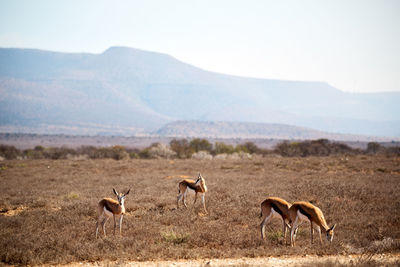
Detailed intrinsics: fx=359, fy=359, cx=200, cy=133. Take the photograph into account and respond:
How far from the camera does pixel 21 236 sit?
397 inches

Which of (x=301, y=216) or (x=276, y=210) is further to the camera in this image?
(x=276, y=210)

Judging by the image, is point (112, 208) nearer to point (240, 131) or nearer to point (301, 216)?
point (301, 216)

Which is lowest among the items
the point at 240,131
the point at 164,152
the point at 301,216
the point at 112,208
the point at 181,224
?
the point at 164,152

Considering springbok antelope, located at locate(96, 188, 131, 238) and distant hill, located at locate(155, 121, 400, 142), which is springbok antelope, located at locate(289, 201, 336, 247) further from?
distant hill, located at locate(155, 121, 400, 142)

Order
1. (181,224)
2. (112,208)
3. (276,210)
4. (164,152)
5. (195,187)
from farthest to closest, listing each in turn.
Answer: (164,152) → (195,187) → (181,224) → (112,208) → (276,210)

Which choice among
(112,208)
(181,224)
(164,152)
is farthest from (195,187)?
(164,152)

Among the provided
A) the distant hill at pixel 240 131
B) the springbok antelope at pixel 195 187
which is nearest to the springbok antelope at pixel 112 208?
the springbok antelope at pixel 195 187

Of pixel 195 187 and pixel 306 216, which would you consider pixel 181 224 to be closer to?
pixel 195 187

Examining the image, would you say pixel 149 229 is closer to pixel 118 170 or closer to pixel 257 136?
pixel 118 170

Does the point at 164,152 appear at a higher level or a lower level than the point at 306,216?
lower

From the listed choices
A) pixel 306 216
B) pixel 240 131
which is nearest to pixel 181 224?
pixel 306 216

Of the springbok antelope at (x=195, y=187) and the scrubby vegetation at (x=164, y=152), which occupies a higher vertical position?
the springbok antelope at (x=195, y=187)

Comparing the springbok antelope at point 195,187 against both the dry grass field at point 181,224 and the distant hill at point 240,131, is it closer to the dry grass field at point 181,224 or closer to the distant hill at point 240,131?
the dry grass field at point 181,224

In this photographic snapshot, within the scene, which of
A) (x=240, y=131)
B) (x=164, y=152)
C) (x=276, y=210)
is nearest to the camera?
(x=276, y=210)
